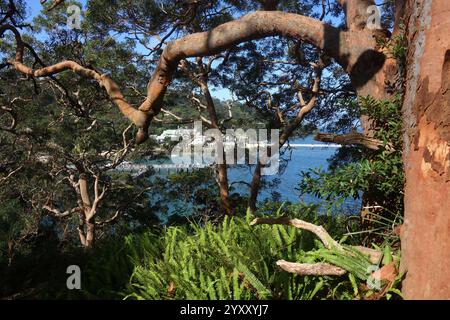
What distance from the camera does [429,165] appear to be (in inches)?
74.3

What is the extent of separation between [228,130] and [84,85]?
15.5 feet

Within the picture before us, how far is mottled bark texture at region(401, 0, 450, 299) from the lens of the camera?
72.0 inches

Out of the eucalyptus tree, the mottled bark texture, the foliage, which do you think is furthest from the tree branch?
the mottled bark texture

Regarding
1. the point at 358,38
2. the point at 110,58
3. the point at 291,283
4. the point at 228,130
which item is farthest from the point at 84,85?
the point at 291,283

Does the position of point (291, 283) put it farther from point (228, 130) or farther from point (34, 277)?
point (228, 130)

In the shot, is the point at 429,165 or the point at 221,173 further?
the point at 221,173

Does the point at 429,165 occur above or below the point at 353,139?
below

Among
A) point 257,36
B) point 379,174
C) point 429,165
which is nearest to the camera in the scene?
point 429,165

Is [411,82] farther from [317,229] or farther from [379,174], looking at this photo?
[317,229]

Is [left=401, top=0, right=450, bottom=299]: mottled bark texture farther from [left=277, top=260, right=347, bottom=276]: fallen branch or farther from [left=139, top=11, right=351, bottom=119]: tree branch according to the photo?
[left=139, top=11, right=351, bottom=119]: tree branch

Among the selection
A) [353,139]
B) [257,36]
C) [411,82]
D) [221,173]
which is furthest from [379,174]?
[221,173]

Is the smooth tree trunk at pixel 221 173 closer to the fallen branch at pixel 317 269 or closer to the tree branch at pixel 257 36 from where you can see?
the tree branch at pixel 257 36

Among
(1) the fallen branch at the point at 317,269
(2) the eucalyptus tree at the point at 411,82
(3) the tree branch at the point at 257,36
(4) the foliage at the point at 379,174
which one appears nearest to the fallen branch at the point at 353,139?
(4) the foliage at the point at 379,174

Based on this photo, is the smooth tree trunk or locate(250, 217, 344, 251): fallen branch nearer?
locate(250, 217, 344, 251): fallen branch
